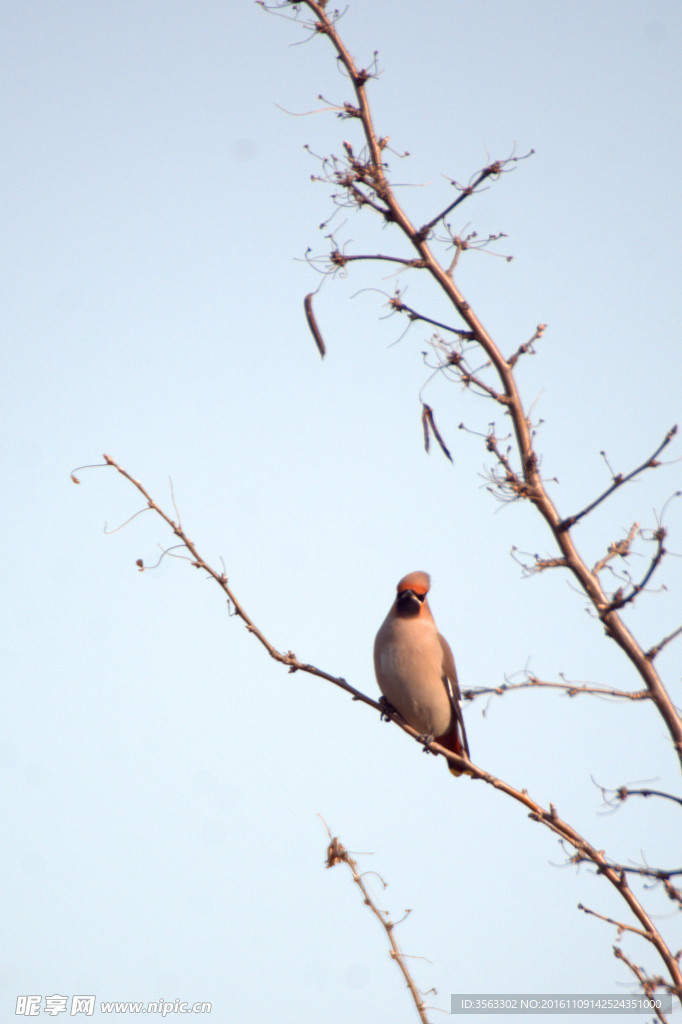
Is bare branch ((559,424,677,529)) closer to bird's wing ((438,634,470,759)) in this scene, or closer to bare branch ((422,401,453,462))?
bare branch ((422,401,453,462))

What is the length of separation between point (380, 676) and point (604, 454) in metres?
2.83

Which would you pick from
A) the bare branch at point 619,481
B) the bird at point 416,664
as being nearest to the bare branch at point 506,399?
the bare branch at point 619,481

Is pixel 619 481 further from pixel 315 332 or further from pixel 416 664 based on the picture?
pixel 416 664

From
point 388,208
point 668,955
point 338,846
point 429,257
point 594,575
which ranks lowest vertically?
point 668,955

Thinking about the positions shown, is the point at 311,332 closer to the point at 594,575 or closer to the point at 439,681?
the point at 594,575

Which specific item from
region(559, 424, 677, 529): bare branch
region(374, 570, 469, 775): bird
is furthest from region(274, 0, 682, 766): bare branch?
region(374, 570, 469, 775): bird

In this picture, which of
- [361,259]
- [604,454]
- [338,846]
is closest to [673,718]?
[604,454]

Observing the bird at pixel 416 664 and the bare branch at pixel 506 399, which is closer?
the bare branch at pixel 506 399

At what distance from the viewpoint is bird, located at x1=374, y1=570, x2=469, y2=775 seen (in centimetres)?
→ 586

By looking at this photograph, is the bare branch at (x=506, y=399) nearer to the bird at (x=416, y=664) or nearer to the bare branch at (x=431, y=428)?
the bare branch at (x=431, y=428)

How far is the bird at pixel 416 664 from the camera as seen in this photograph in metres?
5.86

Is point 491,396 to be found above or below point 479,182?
below

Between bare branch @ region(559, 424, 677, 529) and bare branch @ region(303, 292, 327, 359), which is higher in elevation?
bare branch @ region(303, 292, 327, 359)

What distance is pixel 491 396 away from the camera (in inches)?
127
